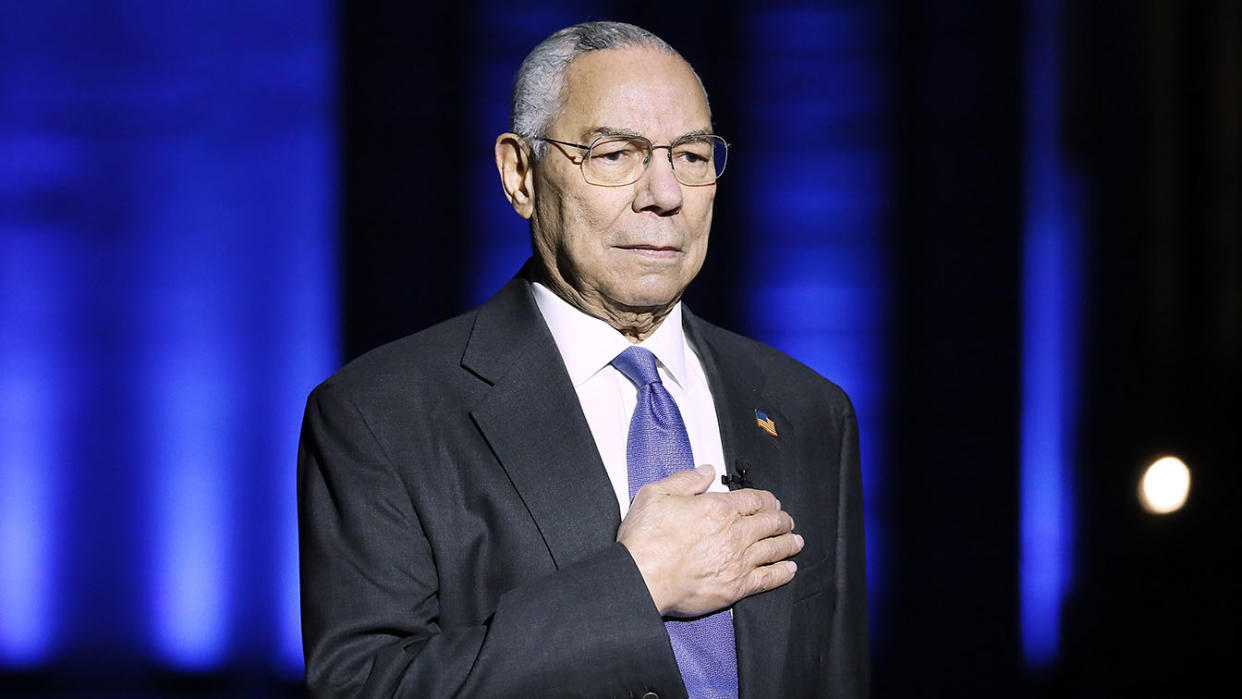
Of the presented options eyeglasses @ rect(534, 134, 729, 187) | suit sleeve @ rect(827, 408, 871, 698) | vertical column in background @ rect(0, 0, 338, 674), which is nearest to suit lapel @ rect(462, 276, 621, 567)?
eyeglasses @ rect(534, 134, 729, 187)

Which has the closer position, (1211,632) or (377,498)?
(377,498)

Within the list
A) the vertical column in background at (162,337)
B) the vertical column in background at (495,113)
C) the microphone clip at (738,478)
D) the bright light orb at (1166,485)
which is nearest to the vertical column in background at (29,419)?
the vertical column in background at (162,337)

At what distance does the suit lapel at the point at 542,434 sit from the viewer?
151cm

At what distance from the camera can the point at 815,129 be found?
3854 millimetres

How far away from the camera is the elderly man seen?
56.0 inches

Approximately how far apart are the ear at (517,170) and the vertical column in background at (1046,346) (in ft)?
8.20

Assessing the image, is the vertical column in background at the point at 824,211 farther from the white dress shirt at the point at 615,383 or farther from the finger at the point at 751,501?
the finger at the point at 751,501

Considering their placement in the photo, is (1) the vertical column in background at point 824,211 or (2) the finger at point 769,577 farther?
(1) the vertical column in background at point 824,211

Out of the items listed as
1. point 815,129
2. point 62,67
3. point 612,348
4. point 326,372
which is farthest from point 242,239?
point 612,348

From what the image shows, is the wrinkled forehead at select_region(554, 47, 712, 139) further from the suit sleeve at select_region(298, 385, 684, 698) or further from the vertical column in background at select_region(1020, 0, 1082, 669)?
the vertical column in background at select_region(1020, 0, 1082, 669)

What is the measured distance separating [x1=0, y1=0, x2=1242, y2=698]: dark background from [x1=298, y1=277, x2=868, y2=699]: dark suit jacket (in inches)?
85.6

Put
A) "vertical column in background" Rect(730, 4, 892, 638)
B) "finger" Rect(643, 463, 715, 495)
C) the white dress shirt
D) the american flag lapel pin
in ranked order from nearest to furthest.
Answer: "finger" Rect(643, 463, 715, 495) → the white dress shirt → the american flag lapel pin → "vertical column in background" Rect(730, 4, 892, 638)

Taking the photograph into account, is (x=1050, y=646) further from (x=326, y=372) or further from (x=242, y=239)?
(x=242, y=239)

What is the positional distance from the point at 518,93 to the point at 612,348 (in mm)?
349
